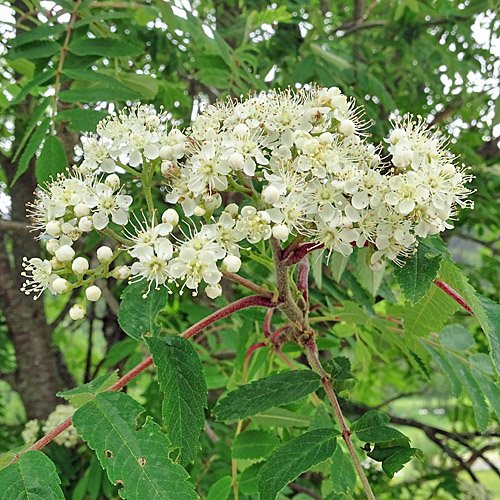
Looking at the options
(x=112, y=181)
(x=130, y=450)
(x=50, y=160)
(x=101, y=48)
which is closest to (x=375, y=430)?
(x=130, y=450)

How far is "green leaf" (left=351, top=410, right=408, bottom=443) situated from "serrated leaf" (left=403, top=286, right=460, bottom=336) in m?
0.22

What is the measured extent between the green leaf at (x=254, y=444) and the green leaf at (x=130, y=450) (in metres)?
0.38

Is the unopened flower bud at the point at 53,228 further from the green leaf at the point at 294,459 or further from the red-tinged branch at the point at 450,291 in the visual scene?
the red-tinged branch at the point at 450,291

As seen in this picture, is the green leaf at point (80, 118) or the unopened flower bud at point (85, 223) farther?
the green leaf at point (80, 118)

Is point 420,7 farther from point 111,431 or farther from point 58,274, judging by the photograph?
point 111,431

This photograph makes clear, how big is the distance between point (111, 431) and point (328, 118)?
62 centimetres

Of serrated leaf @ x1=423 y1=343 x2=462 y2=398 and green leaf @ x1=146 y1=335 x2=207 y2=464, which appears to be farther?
serrated leaf @ x1=423 y1=343 x2=462 y2=398

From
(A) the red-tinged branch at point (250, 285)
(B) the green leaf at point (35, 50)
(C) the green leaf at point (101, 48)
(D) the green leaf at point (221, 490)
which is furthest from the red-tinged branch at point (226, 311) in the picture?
(B) the green leaf at point (35, 50)

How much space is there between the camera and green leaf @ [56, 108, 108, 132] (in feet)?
4.13

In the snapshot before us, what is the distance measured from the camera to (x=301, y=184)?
2.85 feet

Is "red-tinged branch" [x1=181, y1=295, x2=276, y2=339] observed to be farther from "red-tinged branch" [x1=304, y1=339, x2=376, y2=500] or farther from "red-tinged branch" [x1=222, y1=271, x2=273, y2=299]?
"red-tinged branch" [x1=304, y1=339, x2=376, y2=500]

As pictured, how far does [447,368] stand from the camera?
1322 millimetres

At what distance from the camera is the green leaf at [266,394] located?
3.15ft

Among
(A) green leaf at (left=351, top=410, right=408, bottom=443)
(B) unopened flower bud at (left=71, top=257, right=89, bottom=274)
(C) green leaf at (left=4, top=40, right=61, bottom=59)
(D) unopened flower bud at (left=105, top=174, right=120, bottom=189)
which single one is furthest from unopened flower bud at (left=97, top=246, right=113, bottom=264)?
(C) green leaf at (left=4, top=40, right=61, bottom=59)
